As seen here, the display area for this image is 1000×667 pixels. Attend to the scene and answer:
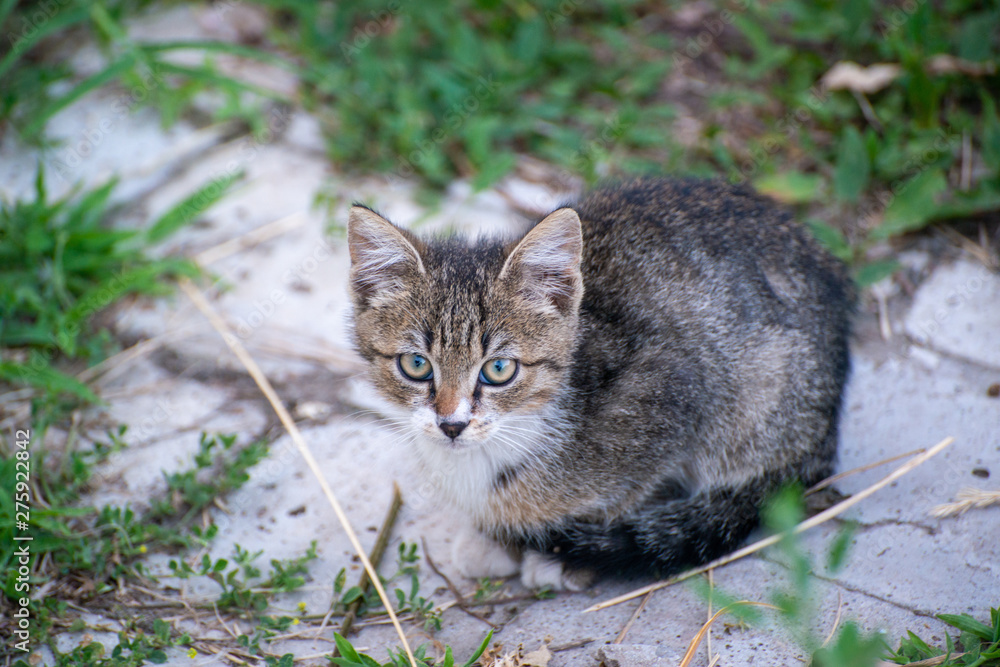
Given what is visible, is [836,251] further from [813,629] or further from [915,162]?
[813,629]

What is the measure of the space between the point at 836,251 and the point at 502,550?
7.96 feet

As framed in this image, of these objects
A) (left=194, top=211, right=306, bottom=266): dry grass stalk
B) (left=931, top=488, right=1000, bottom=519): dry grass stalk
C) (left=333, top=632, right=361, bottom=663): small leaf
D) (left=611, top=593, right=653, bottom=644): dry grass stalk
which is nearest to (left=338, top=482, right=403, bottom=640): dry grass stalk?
(left=333, top=632, right=361, bottom=663): small leaf

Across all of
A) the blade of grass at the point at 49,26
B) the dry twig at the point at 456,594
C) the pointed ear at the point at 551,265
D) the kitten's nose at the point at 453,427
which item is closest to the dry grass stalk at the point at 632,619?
the dry twig at the point at 456,594

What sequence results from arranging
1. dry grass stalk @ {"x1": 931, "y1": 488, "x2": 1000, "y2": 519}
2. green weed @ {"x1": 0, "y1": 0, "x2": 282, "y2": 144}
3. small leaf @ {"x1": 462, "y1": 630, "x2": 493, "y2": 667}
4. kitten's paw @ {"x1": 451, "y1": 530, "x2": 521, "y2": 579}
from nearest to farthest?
1. small leaf @ {"x1": 462, "y1": 630, "x2": 493, "y2": 667}
2. dry grass stalk @ {"x1": 931, "y1": 488, "x2": 1000, "y2": 519}
3. kitten's paw @ {"x1": 451, "y1": 530, "x2": 521, "y2": 579}
4. green weed @ {"x1": 0, "y1": 0, "x2": 282, "y2": 144}

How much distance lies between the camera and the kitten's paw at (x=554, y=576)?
3.19m

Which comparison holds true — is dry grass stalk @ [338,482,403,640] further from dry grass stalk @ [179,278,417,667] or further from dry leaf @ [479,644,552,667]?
dry leaf @ [479,644,552,667]

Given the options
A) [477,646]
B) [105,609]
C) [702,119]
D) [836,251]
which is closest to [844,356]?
[836,251]

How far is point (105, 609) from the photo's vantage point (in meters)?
3.14

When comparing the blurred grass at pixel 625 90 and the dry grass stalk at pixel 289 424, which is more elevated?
the blurred grass at pixel 625 90

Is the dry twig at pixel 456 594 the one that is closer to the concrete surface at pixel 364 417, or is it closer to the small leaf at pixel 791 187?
the concrete surface at pixel 364 417

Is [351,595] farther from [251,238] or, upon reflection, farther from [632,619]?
[251,238]

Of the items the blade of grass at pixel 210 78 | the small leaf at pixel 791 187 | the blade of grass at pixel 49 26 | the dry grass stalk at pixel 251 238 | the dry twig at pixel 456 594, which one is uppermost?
the blade of grass at pixel 49 26

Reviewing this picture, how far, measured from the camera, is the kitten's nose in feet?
9.49

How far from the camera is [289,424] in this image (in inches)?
151
